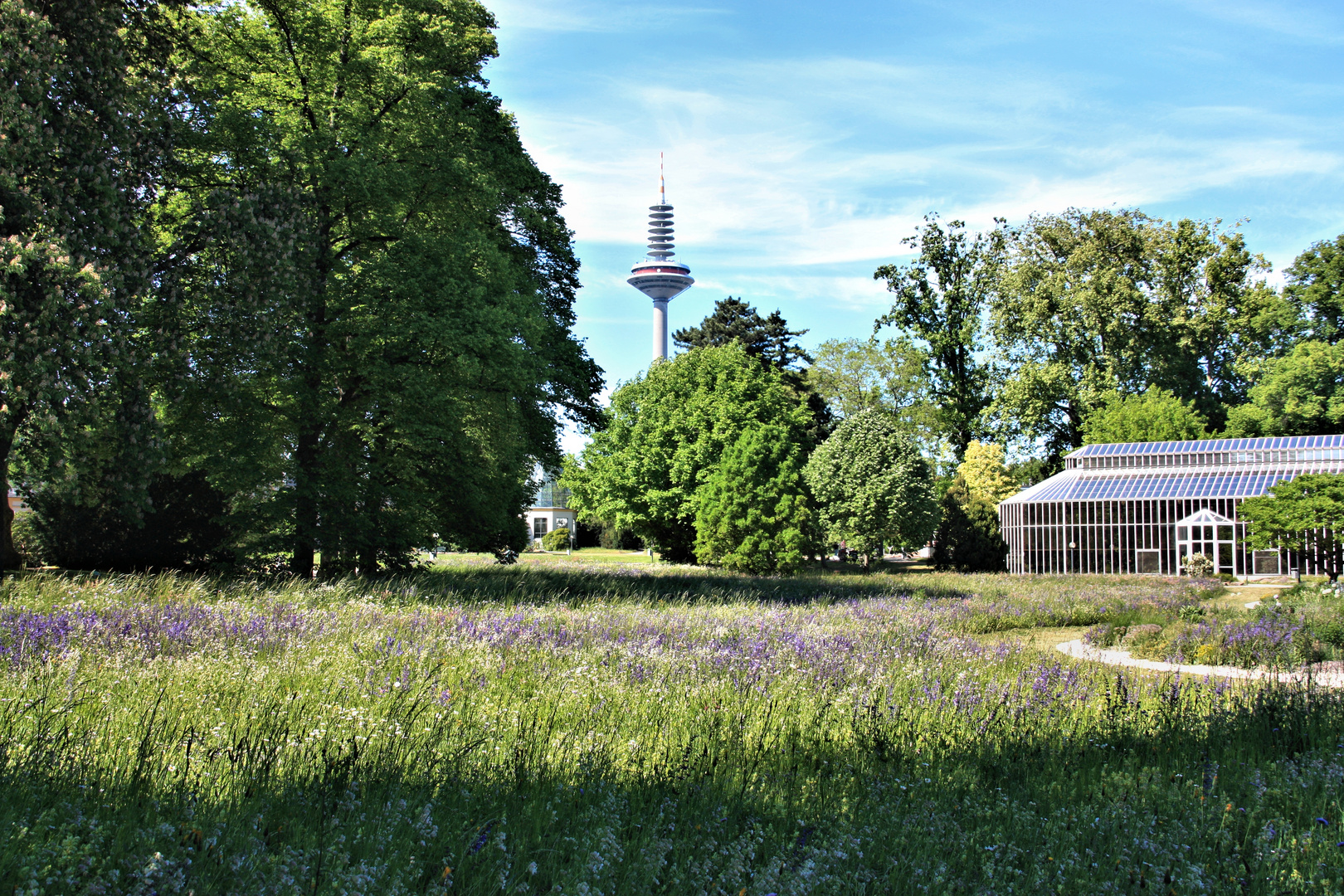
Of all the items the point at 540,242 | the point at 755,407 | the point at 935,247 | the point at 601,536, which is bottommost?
the point at 601,536

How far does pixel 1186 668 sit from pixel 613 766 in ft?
31.7

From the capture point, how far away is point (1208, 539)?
34188 millimetres

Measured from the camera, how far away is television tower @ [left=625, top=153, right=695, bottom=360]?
5517 inches

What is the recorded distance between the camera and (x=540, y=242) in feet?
85.4

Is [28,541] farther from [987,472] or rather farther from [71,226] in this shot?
[987,472]

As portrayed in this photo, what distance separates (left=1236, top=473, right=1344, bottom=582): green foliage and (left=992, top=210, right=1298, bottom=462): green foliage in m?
18.4

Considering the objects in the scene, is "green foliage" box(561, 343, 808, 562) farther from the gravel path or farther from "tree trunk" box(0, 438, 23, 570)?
"tree trunk" box(0, 438, 23, 570)

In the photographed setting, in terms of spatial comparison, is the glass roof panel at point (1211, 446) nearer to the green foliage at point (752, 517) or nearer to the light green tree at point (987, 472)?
the light green tree at point (987, 472)

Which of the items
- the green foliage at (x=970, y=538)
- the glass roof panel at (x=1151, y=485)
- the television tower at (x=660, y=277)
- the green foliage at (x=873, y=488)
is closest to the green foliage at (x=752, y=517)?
the green foliage at (x=873, y=488)

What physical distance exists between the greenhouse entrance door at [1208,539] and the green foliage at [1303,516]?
4.33 m

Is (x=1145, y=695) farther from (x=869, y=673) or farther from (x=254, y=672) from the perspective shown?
(x=254, y=672)

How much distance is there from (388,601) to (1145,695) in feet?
31.2

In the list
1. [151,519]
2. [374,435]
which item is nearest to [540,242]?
[374,435]

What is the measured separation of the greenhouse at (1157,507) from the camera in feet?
111
